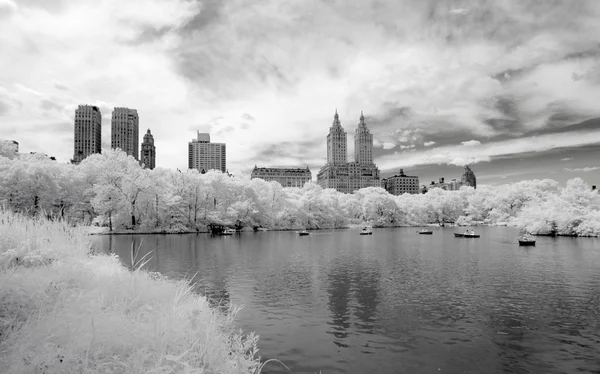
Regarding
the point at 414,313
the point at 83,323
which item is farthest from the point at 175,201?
the point at 83,323

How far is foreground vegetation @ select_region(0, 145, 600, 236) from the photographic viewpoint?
3214 inches

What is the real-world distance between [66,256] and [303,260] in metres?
31.5

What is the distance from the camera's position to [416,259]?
46312mm

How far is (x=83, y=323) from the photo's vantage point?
10.1m

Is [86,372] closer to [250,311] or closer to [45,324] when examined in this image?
[45,324]

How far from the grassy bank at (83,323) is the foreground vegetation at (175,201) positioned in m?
56.3

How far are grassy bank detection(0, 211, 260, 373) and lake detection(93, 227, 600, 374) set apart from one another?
4.13 metres

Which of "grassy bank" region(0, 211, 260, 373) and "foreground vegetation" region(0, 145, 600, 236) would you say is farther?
"foreground vegetation" region(0, 145, 600, 236)

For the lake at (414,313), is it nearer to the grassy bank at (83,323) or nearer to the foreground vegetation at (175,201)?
the grassy bank at (83,323)

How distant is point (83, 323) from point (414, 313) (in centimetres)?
1764

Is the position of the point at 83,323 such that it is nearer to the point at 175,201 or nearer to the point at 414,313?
the point at 414,313

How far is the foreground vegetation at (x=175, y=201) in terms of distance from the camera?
81625 millimetres

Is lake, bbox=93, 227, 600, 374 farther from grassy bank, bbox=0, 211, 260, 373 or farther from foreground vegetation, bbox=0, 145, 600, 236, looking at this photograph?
foreground vegetation, bbox=0, 145, 600, 236

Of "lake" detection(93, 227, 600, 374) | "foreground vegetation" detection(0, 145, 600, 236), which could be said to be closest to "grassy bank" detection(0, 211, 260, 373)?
"lake" detection(93, 227, 600, 374)
